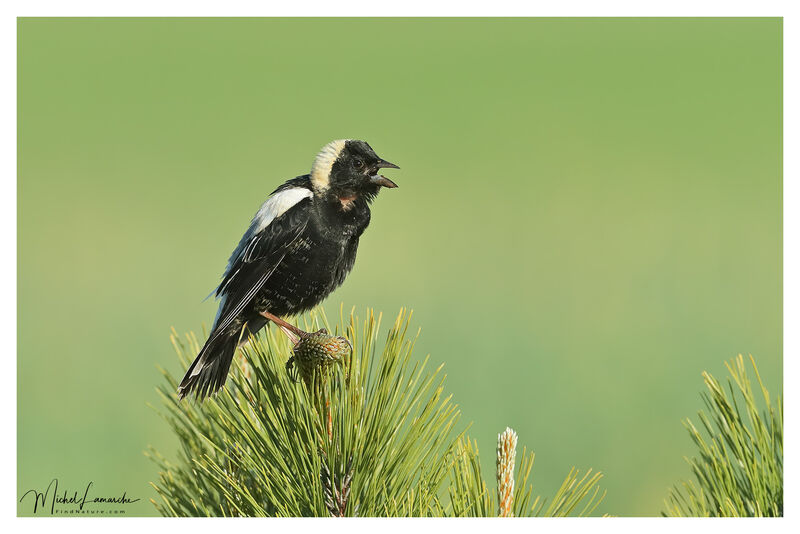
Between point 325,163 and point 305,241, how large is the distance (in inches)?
12.5

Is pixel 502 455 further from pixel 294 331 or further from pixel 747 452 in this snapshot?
pixel 294 331

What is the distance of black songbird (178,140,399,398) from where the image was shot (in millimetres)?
2484

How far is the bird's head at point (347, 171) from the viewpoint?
2.55 metres

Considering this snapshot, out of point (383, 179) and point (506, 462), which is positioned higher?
point (383, 179)

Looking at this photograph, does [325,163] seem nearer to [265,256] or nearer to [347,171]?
[347,171]

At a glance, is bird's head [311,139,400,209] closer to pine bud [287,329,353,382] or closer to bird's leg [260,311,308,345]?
bird's leg [260,311,308,345]

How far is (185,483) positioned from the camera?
187cm

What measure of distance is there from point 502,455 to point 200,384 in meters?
0.88

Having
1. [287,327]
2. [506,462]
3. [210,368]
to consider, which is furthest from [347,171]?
[506,462]

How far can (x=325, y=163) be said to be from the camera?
2559 millimetres

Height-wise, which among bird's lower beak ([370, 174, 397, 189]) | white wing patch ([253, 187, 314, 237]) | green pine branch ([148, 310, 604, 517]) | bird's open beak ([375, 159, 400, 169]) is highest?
bird's open beak ([375, 159, 400, 169])

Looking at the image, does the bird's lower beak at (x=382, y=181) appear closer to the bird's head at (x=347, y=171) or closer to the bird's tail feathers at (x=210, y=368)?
the bird's head at (x=347, y=171)

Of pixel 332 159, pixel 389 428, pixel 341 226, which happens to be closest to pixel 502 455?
pixel 389 428

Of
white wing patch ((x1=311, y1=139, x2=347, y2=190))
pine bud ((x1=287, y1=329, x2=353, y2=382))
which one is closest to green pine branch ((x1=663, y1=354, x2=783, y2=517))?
pine bud ((x1=287, y1=329, x2=353, y2=382))
